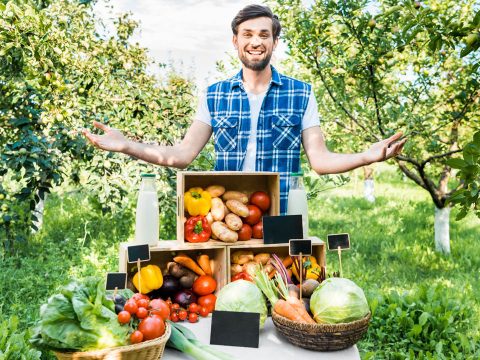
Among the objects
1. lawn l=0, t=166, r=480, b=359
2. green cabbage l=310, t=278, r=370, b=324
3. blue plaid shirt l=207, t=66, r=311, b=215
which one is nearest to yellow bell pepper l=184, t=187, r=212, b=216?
blue plaid shirt l=207, t=66, r=311, b=215

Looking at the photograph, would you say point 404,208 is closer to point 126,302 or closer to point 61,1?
point 61,1

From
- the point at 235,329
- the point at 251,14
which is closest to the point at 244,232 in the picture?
the point at 235,329

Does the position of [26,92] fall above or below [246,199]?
above

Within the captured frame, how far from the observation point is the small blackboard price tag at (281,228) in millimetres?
2033

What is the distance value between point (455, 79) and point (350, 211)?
9.92ft

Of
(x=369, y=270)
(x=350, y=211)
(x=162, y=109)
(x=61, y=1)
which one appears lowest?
(x=369, y=270)

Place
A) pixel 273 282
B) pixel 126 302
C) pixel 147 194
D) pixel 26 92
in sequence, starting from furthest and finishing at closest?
pixel 26 92, pixel 147 194, pixel 273 282, pixel 126 302

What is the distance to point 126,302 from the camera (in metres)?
1.68

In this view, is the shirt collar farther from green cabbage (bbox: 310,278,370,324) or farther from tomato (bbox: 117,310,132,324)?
tomato (bbox: 117,310,132,324)

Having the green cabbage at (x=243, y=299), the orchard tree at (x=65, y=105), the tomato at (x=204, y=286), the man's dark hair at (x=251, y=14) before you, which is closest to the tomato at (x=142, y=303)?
the green cabbage at (x=243, y=299)

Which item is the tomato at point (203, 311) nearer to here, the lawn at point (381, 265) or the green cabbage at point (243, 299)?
the green cabbage at point (243, 299)

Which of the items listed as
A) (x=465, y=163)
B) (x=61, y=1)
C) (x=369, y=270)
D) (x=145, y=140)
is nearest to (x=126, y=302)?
(x=465, y=163)

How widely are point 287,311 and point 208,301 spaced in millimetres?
458

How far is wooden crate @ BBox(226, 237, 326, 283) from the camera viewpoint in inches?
83.7
